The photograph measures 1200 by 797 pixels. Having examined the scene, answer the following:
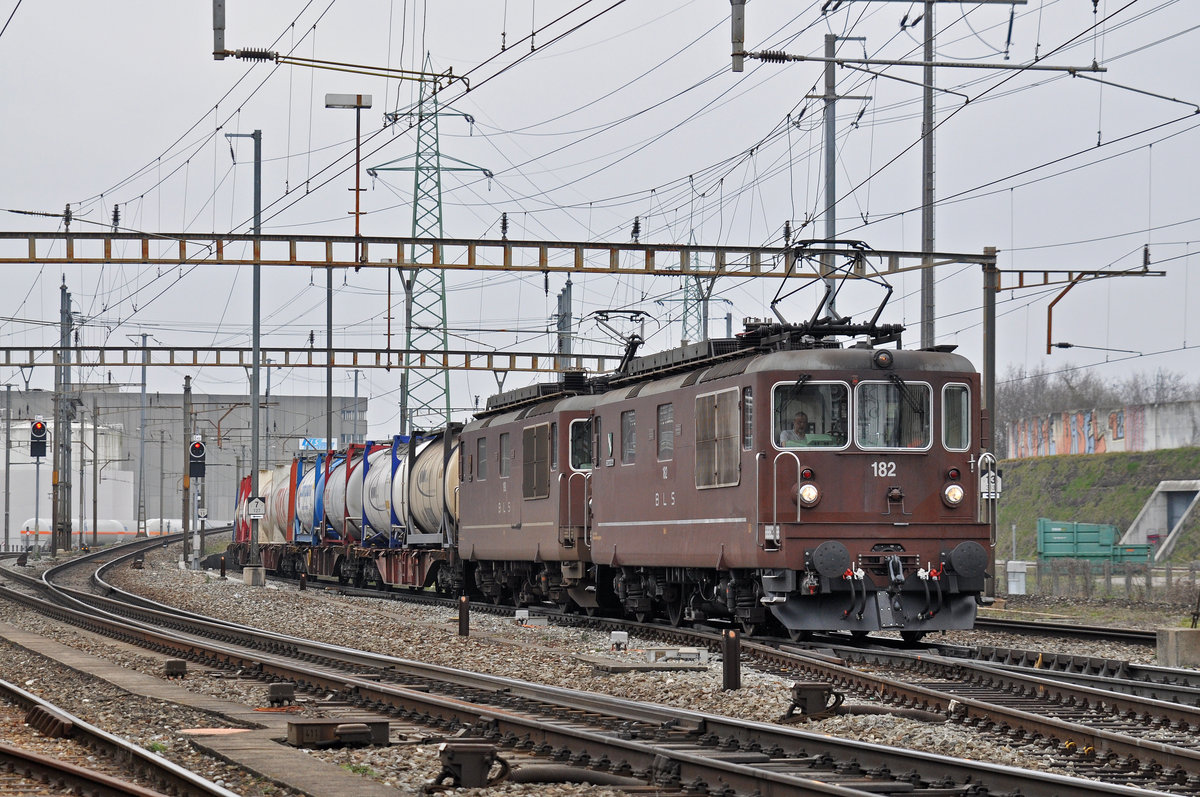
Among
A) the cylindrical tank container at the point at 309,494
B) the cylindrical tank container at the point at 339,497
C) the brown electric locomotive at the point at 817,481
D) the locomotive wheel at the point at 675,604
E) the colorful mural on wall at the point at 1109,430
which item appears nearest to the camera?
the brown electric locomotive at the point at 817,481

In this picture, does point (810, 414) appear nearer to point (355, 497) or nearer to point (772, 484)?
point (772, 484)

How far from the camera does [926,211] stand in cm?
2686

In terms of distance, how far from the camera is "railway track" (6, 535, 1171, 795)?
855cm

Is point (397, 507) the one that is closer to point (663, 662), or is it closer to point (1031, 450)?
point (663, 662)

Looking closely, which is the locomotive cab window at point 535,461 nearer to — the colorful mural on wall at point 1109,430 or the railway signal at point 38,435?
the railway signal at point 38,435

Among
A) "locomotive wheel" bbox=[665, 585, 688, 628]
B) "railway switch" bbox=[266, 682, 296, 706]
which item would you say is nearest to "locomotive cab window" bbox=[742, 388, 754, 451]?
"locomotive wheel" bbox=[665, 585, 688, 628]

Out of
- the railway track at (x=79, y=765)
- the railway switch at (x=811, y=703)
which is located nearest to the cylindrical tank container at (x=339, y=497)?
the railway track at (x=79, y=765)

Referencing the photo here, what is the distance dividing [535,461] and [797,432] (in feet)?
27.9

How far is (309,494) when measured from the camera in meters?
44.6

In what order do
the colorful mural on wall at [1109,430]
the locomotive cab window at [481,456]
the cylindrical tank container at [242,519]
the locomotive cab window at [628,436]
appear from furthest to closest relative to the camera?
the colorful mural on wall at [1109,430] < the cylindrical tank container at [242,519] < the locomotive cab window at [481,456] < the locomotive cab window at [628,436]

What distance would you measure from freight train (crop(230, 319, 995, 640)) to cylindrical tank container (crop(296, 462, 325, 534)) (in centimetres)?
1901

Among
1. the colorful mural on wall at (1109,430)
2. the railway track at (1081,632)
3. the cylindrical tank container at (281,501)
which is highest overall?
the colorful mural on wall at (1109,430)

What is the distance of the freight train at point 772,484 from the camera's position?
17156 mm

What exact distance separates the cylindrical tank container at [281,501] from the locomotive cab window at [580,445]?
24583 mm
